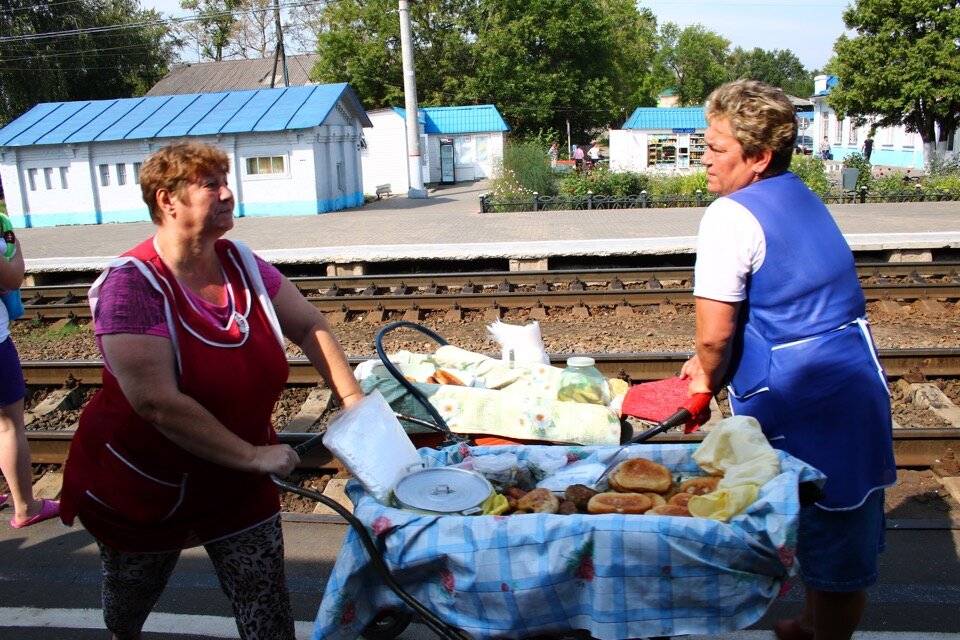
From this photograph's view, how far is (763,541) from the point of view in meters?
2.08

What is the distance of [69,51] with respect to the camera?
126ft

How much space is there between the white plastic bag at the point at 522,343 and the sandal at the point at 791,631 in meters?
1.80

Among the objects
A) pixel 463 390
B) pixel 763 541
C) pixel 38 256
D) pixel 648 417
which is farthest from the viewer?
pixel 38 256

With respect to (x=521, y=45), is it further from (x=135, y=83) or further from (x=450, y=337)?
(x=450, y=337)

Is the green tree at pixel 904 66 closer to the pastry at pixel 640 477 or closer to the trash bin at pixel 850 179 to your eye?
the trash bin at pixel 850 179

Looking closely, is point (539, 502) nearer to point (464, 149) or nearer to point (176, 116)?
point (176, 116)

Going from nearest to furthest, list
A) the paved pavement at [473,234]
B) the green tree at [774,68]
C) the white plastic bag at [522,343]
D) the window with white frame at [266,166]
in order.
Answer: the white plastic bag at [522,343]
the paved pavement at [473,234]
the window with white frame at [266,166]
the green tree at [774,68]

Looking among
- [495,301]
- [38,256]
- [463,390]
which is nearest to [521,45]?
[38,256]

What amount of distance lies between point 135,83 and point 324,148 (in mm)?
26302

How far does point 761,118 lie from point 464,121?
34.7m

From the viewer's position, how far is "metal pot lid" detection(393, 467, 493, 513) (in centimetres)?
235

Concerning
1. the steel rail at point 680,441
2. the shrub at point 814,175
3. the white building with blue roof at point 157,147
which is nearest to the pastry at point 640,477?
the steel rail at point 680,441

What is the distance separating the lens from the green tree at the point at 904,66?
25.8 metres

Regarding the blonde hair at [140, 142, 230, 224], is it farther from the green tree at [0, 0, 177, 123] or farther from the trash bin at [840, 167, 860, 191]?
the green tree at [0, 0, 177, 123]
